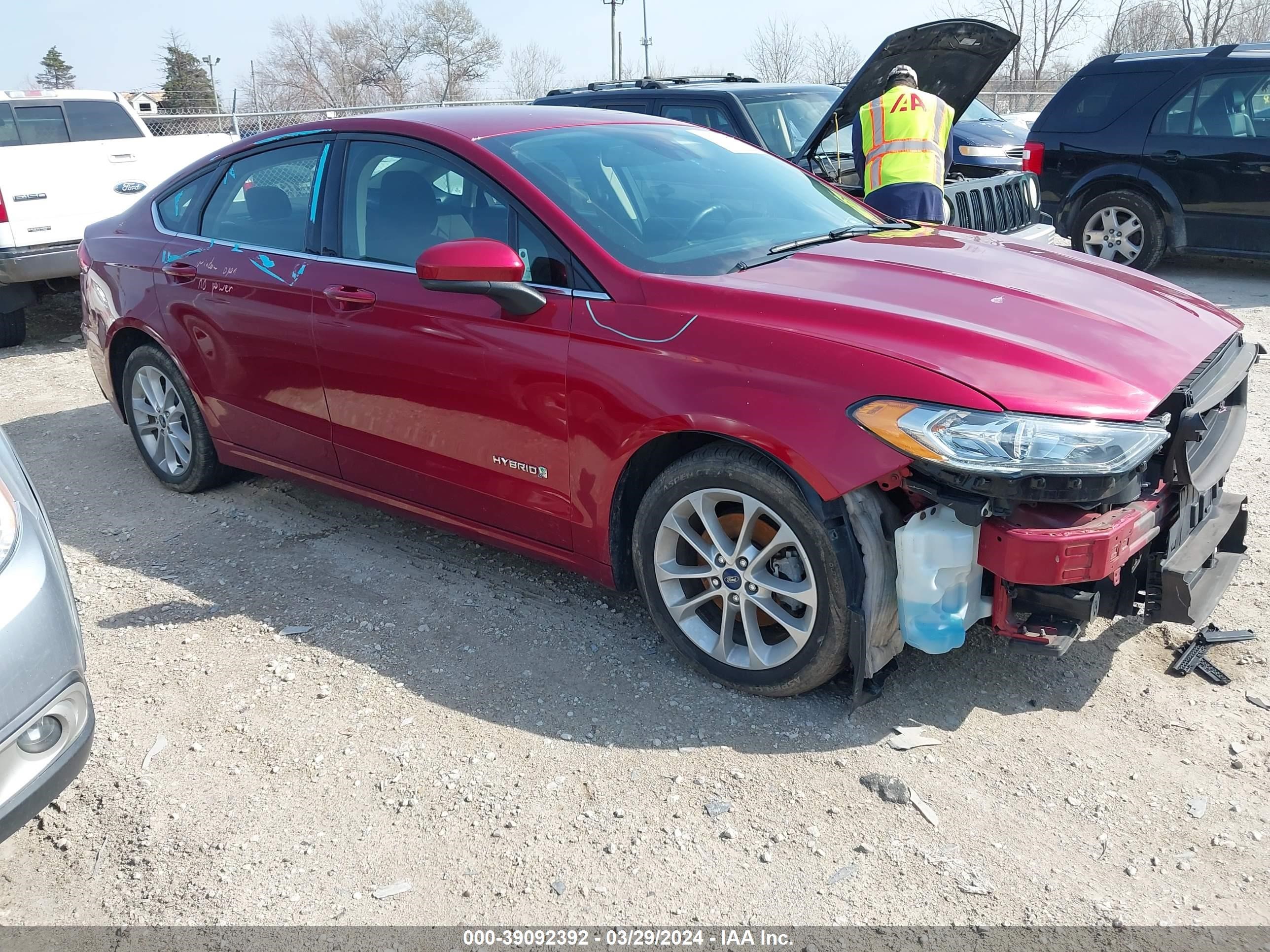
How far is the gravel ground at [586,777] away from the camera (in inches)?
98.0

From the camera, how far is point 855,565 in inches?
114

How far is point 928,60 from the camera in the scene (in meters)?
7.11

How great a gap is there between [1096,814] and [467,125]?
3.02m

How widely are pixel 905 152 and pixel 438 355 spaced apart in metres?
3.80

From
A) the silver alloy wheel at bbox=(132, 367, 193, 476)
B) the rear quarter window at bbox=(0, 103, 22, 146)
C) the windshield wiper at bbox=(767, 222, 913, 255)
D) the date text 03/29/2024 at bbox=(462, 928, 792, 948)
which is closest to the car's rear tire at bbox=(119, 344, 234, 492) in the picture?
the silver alloy wheel at bbox=(132, 367, 193, 476)

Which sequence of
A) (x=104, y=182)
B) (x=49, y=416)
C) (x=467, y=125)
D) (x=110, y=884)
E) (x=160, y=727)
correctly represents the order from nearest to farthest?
(x=110, y=884)
(x=160, y=727)
(x=467, y=125)
(x=49, y=416)
(x=104, y=182)

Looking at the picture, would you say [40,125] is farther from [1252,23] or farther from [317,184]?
[1252,23]

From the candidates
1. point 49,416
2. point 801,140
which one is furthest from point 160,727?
point 801,140

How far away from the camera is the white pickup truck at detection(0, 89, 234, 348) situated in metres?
7.90

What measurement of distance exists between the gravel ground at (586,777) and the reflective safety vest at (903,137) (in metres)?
3.15

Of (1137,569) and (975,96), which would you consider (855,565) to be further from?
(975,96)

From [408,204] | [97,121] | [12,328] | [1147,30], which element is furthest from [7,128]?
[1147,30]

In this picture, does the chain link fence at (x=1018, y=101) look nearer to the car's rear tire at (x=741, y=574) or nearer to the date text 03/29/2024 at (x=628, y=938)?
the car's rear tire at (x=741, y=574)

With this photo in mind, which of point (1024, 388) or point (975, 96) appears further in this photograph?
point (975, 96)
